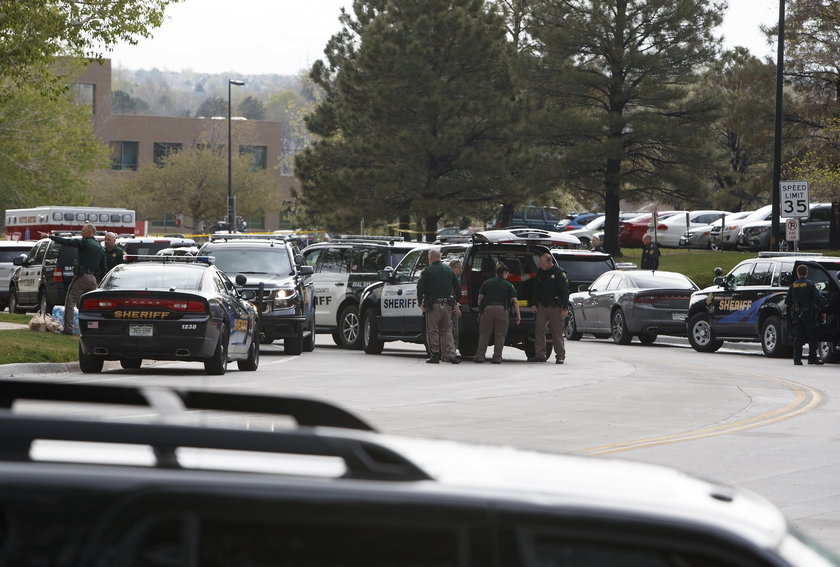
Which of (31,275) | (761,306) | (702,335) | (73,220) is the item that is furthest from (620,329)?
(73,220)

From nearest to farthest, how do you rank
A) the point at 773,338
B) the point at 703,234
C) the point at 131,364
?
the point at 131,364
the point at 773,338
the point at 703,234

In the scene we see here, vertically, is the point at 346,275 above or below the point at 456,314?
above

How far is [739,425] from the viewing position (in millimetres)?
14969

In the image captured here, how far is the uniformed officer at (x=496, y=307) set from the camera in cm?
2392

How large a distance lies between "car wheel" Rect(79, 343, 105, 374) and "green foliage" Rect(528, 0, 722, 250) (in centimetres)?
3355

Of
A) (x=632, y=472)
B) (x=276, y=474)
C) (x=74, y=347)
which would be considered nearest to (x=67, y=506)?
(x=276, y=474)

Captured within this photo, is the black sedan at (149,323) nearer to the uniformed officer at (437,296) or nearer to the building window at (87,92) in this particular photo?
the uniformed officer at (437,296)

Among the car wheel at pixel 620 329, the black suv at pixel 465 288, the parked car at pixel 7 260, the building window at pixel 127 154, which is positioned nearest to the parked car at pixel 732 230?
the car wheel at pixel 620 329

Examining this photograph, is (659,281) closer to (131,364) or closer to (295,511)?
(131,364)

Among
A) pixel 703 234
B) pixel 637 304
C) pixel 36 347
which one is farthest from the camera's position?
pixel 703 234

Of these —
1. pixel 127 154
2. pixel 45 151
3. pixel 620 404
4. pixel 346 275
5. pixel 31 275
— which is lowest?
pixel 620 404

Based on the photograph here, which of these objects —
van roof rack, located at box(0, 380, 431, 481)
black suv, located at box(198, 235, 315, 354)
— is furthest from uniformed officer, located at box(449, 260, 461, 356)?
van roof rack, located at box(0, 380, 431, 481)

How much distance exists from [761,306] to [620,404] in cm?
1116

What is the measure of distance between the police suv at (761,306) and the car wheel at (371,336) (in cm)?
686
